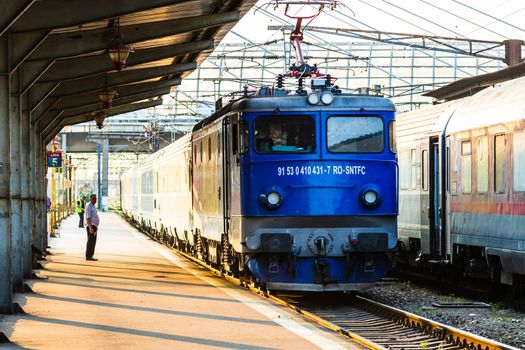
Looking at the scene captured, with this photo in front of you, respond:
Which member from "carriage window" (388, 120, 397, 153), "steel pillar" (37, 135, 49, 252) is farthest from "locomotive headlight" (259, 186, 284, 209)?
"steel pillar" (37, 135, 49, 252)

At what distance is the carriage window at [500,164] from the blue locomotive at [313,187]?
1479 mm

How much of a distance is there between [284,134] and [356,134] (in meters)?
1.06

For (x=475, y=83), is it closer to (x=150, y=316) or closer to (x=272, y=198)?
(x=272, y=198)

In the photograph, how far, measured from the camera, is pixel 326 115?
16375 mm

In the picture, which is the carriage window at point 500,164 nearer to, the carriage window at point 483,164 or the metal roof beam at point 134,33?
the carriage window at point 483,164

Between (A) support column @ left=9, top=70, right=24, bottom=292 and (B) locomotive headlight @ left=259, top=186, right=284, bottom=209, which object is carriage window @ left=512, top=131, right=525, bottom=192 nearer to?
(B) locomotive headlight @ left=259, top=186, right=284, bottom=209

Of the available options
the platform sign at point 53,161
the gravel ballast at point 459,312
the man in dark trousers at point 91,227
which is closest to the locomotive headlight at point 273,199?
the gravel ballast at point 459,312

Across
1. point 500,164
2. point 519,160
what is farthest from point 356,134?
point 519,160

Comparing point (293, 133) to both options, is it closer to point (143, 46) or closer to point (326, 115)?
point (326, 115)

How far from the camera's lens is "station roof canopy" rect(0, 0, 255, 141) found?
14359 mm

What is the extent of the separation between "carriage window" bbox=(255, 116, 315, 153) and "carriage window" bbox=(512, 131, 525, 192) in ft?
9.60

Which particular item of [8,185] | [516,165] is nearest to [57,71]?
[8,185]

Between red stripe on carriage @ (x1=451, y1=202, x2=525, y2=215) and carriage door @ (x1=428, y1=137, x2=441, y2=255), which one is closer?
red stripe on carriage @ (x1=451, y1=202, x2=525, y2=215)

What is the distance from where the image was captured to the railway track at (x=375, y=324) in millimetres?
11883
